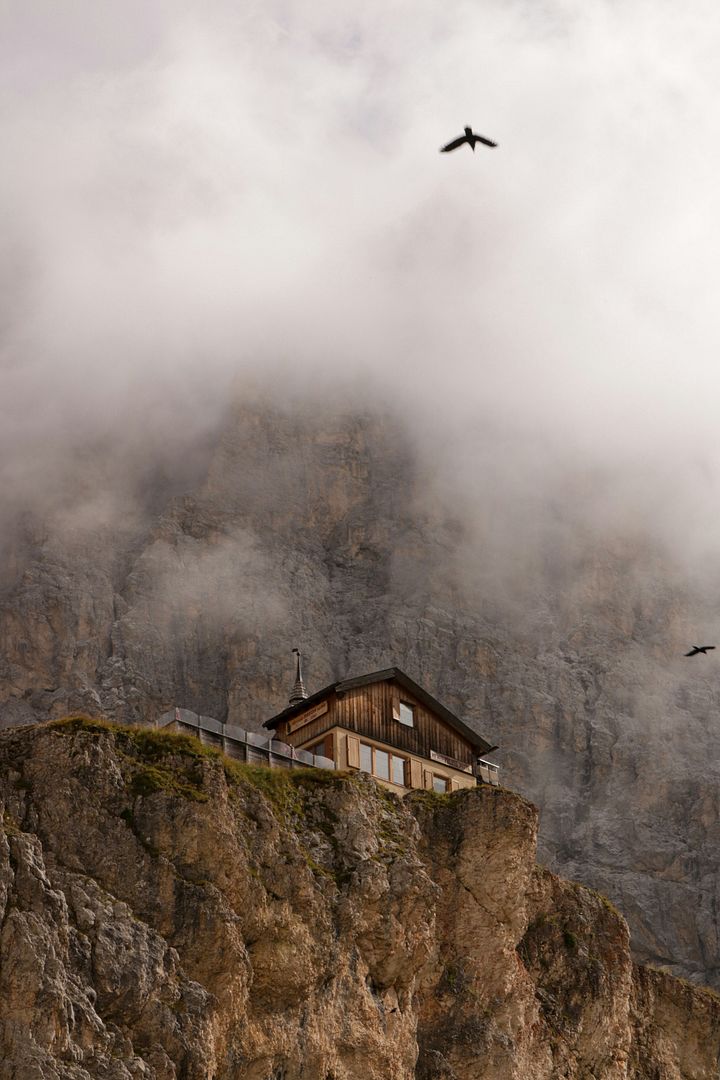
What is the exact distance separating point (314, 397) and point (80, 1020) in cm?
10574

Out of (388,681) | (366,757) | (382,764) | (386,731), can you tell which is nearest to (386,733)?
(386,731)

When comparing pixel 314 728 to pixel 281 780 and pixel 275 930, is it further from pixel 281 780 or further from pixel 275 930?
pixel 275 930

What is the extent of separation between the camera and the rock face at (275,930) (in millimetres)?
46656

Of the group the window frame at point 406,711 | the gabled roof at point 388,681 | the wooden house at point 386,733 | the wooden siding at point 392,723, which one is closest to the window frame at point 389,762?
the wooden house at point 386,733

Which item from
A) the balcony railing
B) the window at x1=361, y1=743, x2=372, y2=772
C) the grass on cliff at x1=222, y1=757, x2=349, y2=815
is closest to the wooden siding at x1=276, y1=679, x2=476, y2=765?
the window at x1=361, y1=743, x2=372, y2=772

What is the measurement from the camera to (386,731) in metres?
71.3

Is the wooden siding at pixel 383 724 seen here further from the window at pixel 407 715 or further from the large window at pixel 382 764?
the large window at pixel 382 764

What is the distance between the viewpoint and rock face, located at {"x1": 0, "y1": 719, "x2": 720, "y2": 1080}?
46656 millimetres

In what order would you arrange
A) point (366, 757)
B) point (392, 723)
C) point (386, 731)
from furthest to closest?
point (392, 723) → point (386, 731) → point (366, 757)

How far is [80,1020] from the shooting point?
45.3m

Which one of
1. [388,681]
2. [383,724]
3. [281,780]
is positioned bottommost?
[281,780]

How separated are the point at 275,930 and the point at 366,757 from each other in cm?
Result: 1698

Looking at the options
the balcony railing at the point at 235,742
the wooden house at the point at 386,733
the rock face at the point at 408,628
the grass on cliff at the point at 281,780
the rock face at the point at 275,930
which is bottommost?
the rock face at the point at 275,930

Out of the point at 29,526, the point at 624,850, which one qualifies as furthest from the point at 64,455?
the point at 624,850
